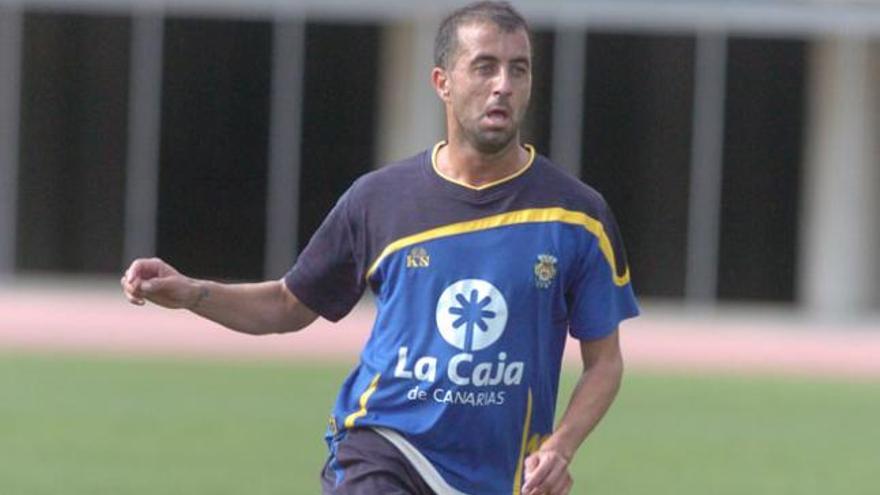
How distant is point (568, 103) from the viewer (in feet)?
89.5

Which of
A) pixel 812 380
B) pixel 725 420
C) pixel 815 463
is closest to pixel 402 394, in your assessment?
pixel 815 463

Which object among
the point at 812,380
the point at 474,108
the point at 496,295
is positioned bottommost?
the point at 812,380

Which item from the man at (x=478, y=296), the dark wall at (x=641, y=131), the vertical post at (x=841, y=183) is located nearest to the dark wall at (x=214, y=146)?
the dark wall at (x=641, y=131)

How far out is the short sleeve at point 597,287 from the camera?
20.2 feet

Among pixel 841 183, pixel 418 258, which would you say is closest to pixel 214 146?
pixel 841 183

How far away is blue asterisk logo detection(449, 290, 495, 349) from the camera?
238 inches

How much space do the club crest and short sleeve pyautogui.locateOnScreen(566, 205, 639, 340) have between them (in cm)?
8

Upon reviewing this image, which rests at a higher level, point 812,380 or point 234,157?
point 234,157

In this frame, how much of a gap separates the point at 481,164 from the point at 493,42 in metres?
0.34

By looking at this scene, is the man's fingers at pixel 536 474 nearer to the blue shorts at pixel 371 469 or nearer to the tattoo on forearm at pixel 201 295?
the blue shorts at pixel 371 469

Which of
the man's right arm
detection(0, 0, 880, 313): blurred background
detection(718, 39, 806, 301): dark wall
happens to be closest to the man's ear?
the man's right arm

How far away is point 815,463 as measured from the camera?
47.9ft

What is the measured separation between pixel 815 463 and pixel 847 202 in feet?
44.4

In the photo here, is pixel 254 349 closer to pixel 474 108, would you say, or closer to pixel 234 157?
pixel 234 157
